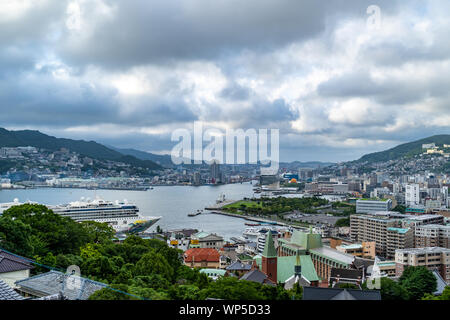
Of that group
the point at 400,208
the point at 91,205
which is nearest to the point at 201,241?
the point at 91,205

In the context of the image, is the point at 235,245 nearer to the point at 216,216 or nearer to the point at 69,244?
the point at 69,244

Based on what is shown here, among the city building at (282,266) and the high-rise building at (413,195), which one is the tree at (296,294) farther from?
the high-rise building at (413,195)

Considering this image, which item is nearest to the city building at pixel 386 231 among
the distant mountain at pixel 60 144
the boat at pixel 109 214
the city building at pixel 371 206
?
the city building at pixel 371 206

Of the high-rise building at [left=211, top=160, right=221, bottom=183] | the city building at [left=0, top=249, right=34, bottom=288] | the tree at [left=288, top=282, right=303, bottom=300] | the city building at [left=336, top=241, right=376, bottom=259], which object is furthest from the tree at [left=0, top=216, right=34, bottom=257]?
the high-rise building at [left=211, top=160, right=221, bottom=183]

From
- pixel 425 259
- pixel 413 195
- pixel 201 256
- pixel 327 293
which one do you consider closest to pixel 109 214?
pixel 201 256

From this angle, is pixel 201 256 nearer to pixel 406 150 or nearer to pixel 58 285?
pixel 58 285

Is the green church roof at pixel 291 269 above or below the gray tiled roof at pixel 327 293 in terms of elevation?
below

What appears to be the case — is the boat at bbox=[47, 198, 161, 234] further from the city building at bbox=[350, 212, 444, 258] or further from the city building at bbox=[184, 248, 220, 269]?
the city building at bbox=[350, 212, 444, 258]
